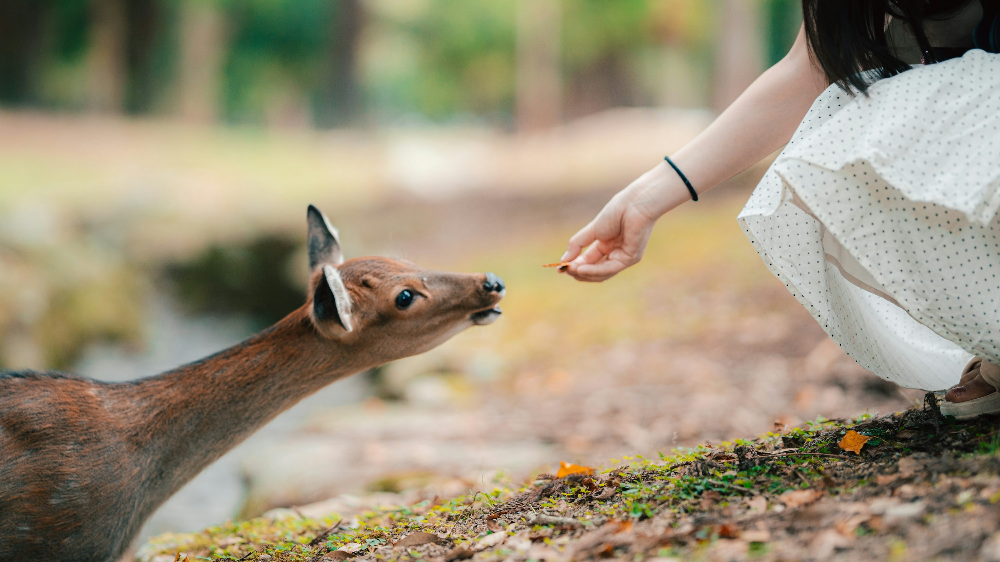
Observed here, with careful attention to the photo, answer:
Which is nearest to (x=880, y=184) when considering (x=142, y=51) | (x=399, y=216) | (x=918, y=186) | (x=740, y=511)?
(x=918, y=186)

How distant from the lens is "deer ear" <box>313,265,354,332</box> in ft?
9.61

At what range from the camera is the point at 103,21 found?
63.5 ft

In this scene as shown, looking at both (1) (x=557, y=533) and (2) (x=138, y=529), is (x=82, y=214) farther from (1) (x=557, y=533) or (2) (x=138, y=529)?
(1) (x=557, y=533)

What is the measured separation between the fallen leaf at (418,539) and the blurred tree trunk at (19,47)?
18536 millimetres

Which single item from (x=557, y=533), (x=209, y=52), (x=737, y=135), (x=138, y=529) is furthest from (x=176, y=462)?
(x=209, y=52)

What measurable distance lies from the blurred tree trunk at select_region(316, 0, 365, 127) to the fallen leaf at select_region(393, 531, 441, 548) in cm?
2285

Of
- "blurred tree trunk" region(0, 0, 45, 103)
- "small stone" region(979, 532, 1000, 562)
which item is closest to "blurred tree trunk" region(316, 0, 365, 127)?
"blurred tree trunk" region(0, 0, 45, 103)

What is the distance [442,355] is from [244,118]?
1876 centimetres

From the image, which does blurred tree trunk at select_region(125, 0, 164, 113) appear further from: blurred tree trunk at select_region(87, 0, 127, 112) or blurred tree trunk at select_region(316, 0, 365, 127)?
blurred tree trunk at select_region(316, 0, 365, 127)

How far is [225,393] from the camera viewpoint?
3.09 meters

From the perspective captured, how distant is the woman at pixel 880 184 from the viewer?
82.3 inches

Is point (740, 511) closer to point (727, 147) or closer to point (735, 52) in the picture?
point (727, 147)

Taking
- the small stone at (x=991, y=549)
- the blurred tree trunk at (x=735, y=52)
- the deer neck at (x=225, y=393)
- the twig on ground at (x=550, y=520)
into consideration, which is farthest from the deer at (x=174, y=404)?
the blurred tree trunk at (x=735, y=52)

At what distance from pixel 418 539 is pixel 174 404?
1.22m
